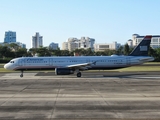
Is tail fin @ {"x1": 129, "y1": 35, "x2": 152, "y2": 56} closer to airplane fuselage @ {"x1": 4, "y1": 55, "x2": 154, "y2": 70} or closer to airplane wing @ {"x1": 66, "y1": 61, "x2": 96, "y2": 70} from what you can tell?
airplane fuselage @ {"x1": 4, "y1": 55, "x2": 154, "y2": 70}

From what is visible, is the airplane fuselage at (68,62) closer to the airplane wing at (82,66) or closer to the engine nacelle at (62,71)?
the airplane wing at (82,66)

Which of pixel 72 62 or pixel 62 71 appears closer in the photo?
pixel 62 71

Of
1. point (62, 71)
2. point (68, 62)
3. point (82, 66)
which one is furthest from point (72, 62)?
point (62, 71)

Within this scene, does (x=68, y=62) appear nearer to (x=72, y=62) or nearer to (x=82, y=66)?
(x=72, y=62)

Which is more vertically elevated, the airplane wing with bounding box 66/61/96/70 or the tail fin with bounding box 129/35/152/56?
the tail fin with bounding box 129/35/152/56

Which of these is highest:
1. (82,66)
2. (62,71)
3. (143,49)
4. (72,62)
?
(143,49)

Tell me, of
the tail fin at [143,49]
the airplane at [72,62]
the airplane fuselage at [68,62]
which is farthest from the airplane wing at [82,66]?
the tail fin at [143,49]

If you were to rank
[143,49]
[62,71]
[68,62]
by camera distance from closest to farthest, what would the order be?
[62,71]
[68,62]
[143,49]

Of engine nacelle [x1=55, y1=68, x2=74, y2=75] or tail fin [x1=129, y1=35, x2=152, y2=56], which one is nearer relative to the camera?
engine nacelle [x1=55, y1=68, x2=74, y2=75]

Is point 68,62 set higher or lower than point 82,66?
higher

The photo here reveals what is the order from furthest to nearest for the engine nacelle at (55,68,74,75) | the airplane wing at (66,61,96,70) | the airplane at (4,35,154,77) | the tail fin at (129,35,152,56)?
the tail fin at (129,35,152,56) < the airplane at (4,35,154,77) < the airplane wing at (66,61,96,70) < the engine nacelle at (55,68,74,75)

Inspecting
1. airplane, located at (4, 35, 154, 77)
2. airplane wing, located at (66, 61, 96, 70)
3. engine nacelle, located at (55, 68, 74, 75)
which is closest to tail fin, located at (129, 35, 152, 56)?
airplane, located at (4, 35, 154, 77)

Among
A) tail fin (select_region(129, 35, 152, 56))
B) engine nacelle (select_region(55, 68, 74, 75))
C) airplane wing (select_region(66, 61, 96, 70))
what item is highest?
tail fin (select_region(129, 35, 152, 56))

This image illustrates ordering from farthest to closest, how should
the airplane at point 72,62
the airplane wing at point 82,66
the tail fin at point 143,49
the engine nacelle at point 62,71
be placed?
the tail fin at point 143,49, the airplane at point 72,62, the airplane wing at point 82,66, the engine nacelle at point 62,71
